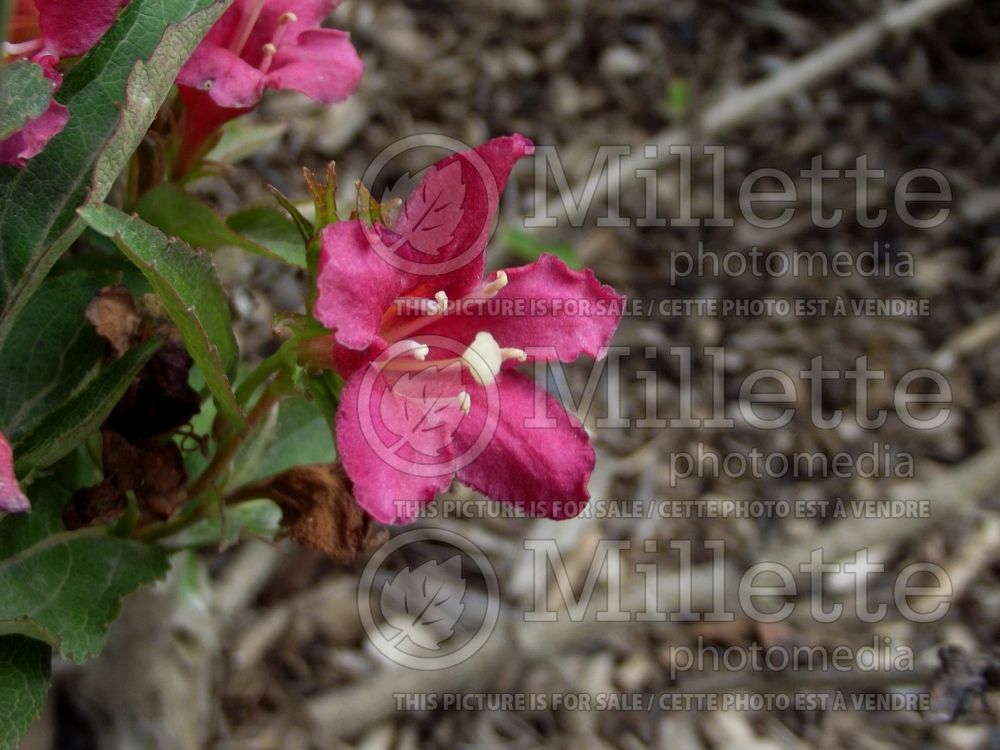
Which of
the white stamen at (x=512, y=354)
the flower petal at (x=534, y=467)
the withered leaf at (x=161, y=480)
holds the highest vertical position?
the white stamen at (x=512, y=354)

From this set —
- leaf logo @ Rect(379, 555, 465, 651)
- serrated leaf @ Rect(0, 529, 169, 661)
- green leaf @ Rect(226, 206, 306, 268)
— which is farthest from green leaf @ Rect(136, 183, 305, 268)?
leaf logo @ Rect(379, 555, 465, 651)

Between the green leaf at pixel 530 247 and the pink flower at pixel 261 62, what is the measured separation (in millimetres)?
1193

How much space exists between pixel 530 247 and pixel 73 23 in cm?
143

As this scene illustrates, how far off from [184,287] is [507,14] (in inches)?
92.7

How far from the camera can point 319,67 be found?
971 mm

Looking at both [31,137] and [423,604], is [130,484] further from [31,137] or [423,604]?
[423,604]

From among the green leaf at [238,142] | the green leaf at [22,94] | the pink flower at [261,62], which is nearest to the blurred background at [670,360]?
the green leaf at [238,142]

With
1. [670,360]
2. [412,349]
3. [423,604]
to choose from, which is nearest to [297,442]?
[412,349]

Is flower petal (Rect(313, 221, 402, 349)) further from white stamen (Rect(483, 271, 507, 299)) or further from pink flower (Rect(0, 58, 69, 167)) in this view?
pink flower (Rect(0, 58, 69, 167))

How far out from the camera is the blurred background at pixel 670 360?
1.85m

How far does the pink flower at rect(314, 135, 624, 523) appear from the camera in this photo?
0.78 m

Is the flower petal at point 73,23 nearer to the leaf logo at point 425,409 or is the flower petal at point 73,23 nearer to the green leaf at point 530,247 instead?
the leaf logo at point 425,409

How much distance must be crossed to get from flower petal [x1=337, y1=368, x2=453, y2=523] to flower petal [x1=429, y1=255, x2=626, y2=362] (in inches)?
4.6

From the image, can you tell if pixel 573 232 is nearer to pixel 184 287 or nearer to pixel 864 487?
pixel 864 487
